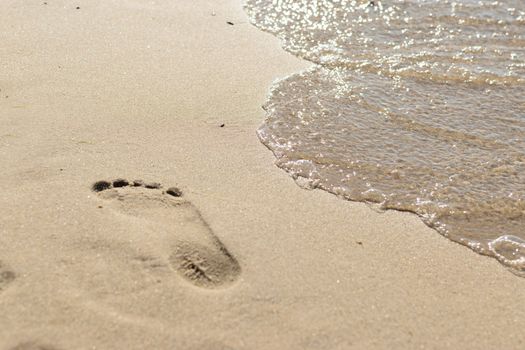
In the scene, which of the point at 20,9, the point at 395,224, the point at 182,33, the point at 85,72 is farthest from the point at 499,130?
the point at 20,9

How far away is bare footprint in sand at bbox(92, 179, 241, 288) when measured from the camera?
2.20 m

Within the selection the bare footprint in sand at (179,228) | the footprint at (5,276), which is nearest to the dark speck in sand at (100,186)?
the bare footprint in sand at (179,228)

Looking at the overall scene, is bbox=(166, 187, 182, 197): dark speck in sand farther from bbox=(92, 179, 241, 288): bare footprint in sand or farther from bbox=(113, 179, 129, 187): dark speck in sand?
bbox=(113, 179, 129, 187): dark speck in sand

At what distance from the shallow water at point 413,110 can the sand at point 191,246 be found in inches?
5.5

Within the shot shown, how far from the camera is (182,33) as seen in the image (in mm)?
4125

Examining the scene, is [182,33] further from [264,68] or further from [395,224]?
[395,224]

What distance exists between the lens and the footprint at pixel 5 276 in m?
2.06

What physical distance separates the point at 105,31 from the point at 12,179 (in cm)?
184

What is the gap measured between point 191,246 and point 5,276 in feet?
2.26

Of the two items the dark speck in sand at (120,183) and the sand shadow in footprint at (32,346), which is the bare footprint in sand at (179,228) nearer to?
the dark speck in sand at (120,183)

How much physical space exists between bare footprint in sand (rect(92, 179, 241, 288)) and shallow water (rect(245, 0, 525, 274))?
2.15ft

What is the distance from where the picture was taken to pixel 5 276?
2082 mm

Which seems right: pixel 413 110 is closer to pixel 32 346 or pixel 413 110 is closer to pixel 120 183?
pixel 120 183

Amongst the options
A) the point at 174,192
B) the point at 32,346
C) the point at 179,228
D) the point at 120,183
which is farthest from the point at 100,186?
the point at 32,346
